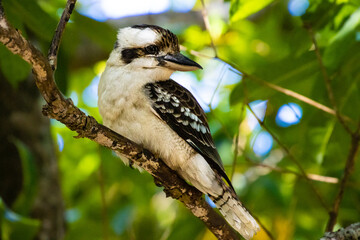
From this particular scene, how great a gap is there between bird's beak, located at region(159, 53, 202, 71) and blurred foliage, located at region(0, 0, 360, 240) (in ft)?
0.87

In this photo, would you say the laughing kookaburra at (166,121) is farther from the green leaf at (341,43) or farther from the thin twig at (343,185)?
the green leaf at (341,43)

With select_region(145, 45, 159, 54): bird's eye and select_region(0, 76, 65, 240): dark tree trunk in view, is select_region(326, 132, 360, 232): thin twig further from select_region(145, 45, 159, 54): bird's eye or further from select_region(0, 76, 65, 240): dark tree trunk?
select_region(0, 76, 65, 240): dark tree trunk

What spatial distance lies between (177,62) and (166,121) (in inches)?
14.0

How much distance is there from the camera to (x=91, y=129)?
2096 mm

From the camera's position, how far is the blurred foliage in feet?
9.65

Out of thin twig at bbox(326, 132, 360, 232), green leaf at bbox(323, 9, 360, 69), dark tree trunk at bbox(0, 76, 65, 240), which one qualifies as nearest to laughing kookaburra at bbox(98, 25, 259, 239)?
thin twig at bbox(326, 132, 360, 232)

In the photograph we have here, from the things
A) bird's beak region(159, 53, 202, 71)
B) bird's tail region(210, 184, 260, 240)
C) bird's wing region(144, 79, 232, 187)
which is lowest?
bird's tail region(210, 184, 260, 240)

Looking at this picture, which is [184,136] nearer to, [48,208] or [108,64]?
[108,64]

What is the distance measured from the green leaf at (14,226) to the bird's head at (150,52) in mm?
1036

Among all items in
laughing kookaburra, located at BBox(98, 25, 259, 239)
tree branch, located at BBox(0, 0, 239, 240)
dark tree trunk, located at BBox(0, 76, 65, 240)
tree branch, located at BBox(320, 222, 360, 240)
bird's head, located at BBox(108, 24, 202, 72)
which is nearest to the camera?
tree branch, located at BBox(0, 0, 239, 240)

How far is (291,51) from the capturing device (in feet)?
10.5

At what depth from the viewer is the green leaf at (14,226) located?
295cm

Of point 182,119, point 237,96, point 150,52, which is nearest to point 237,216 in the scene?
point 182,119

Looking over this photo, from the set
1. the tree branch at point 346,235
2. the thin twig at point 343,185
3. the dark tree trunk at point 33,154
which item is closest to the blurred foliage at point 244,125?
the dark tree trunk at point 33,154
